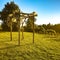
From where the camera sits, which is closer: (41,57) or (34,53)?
(41,57)

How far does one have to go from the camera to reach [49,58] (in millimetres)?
8680

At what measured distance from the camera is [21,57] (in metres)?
8.69

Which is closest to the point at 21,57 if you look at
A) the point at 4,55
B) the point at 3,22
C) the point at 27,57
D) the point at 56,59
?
the point at 27,57

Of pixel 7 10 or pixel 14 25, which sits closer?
pixel 14 25

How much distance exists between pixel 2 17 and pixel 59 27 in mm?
11991

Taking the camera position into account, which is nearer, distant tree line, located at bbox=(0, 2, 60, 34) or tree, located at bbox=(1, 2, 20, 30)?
distant tree line, located at bbox=(0, 2, 60, 34)

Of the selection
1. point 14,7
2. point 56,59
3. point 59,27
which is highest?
point 14,7

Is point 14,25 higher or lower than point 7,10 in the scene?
lower

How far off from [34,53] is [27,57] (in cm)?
102

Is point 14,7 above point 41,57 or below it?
above

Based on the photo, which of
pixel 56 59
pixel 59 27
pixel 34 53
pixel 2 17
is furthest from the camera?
pixel 2 17

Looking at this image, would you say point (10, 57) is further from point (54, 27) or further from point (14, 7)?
point (14, 7)

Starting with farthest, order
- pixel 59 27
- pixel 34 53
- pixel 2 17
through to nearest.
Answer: pixel 2 17
pixel 59 27
pixel 34 53

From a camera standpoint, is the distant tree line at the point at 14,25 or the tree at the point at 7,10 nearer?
the distant tree line at the point at 14,25
